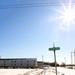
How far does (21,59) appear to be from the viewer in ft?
374

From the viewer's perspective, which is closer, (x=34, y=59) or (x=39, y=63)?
(x=34, y=59)

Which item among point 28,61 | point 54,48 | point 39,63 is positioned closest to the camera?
point 54,48

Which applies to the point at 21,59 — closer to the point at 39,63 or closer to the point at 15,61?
the point at 15,61

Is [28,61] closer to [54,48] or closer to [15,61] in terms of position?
[15,61]

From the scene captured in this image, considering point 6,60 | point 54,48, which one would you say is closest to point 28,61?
point 6,60

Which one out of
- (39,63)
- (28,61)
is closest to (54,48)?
(28,61)

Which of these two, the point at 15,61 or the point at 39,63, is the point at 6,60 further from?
the point at 39,63

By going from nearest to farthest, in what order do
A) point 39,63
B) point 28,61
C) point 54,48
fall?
point 54,48
point 28,61
point 39,63

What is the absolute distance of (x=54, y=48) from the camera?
1686 cm

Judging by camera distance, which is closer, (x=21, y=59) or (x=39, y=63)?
(x=21, y=59)

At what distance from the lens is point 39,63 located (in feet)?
464

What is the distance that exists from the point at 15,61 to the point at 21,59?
385cm

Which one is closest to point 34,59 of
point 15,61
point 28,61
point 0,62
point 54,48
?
point 28,61

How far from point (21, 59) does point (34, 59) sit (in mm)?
8022
